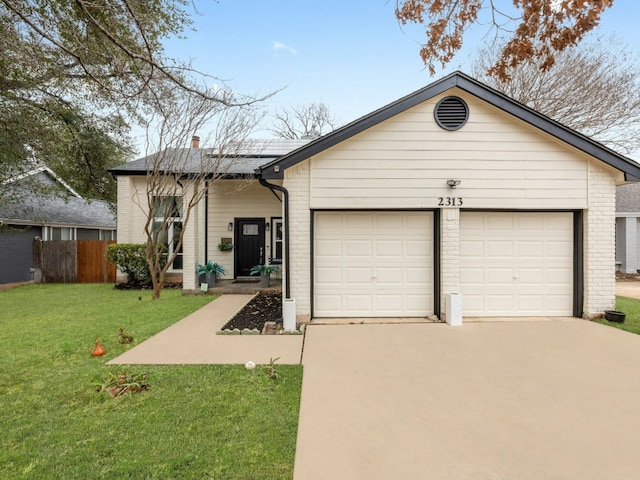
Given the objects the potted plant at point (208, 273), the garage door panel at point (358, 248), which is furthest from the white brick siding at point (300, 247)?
the potted plant at point (208, 273)

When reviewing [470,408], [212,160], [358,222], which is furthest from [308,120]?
[470,408]

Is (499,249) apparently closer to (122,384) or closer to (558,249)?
(558,249)

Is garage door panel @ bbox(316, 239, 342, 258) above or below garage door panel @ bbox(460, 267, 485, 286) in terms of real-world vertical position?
above

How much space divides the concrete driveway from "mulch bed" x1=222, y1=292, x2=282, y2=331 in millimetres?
1392

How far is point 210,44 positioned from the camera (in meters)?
7.46

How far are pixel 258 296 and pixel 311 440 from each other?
6390mm

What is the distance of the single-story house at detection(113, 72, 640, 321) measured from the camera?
19.9ft

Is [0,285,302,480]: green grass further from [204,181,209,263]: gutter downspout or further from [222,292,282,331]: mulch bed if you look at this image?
[204,181,209,263]: gutter downspout

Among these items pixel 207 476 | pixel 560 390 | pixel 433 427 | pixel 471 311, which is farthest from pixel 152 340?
pixel 471 311

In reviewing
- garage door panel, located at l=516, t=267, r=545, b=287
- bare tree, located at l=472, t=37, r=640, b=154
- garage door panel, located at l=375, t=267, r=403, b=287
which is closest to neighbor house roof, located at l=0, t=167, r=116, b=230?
garage door panel, located at l=375, t=267, r=403, b=287

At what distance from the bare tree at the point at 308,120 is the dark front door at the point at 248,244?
13.3 meters

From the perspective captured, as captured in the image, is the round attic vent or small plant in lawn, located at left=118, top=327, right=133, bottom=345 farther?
the round attic vent

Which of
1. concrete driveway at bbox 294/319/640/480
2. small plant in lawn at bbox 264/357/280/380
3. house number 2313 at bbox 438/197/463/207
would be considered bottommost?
concrete driveway at bbox 294/319/640/480

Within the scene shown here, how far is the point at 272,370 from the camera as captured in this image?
3.72 metres
